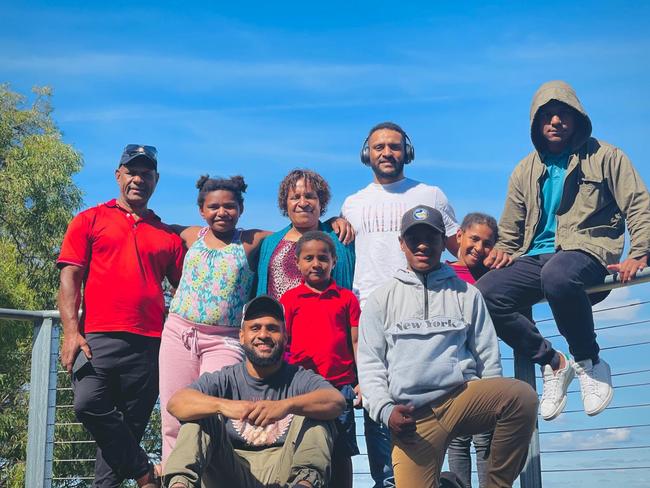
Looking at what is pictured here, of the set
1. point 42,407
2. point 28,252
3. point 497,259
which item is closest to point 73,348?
point 42,407

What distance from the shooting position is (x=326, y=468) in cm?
394

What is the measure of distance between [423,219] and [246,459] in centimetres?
141

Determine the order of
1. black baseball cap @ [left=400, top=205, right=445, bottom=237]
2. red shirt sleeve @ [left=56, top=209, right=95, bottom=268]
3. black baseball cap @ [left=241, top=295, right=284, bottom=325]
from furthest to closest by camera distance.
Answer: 1. red shirt sleeve @ [left=56, top=209, right=95, bottom=268]
2. black baseball cap @ [left=241, top=295, right=284, bottom=325]
3. black baseball cap @ [left=400, top=205, right=445, bottom=237]

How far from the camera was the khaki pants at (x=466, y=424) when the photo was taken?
4039 millimetres

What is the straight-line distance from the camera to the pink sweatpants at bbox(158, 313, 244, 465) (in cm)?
470

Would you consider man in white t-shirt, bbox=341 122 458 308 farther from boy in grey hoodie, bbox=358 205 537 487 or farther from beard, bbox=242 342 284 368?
beard, bbox=242 342 284 368

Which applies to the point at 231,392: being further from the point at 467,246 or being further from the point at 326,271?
the point at 467,246

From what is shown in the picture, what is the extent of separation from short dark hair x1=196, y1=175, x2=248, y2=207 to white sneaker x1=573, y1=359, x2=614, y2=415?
2.07 meters

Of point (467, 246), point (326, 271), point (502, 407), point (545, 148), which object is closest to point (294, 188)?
point (326, 271)

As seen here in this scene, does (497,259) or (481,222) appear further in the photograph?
(481,222)

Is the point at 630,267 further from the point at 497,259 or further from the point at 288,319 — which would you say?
the point at 288,319

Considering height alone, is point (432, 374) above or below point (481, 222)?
below

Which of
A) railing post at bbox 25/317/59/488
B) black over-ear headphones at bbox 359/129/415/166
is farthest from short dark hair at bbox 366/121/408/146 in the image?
railing post at bbox 25/317/59/488

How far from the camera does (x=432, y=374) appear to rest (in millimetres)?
4055
